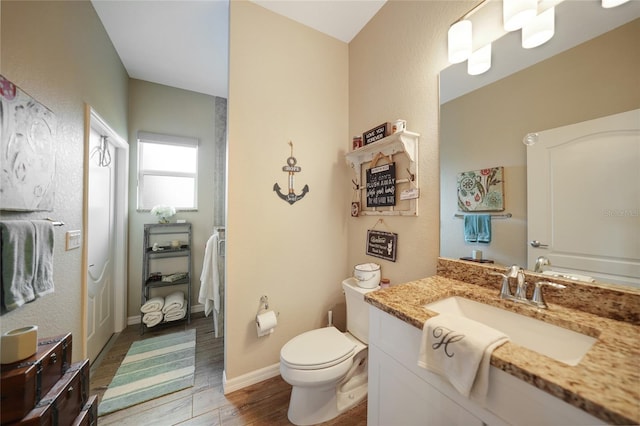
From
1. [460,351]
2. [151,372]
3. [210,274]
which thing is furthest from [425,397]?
[151,372]

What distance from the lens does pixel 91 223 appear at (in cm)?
178

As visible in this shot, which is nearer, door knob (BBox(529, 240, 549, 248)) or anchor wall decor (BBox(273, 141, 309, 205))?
door knob (BBox(529, 240, 549, 248))

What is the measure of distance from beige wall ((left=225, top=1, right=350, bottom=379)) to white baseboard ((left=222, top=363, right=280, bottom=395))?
0.13 feet

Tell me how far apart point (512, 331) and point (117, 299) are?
337 centimetres

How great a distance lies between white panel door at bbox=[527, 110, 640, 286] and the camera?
2.45 feet

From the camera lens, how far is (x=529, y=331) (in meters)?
0.83

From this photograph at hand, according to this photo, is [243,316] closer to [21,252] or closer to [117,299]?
[21,252]

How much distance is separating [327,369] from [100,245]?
228cm

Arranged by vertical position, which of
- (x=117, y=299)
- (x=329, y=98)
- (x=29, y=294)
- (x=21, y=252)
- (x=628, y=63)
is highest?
(x=329, y=98)

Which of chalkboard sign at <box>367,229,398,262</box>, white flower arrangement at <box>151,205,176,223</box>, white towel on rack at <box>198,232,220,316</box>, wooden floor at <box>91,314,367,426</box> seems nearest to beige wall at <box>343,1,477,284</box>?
chalkboard sign at <box>367,229,398,262</box>

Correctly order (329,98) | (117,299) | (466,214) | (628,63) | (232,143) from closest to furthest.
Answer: (628,63) → (466,214) → (232,143) → (329,98) → (117,299)

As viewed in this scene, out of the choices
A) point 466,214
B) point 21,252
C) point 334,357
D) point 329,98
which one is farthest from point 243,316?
point 329,98

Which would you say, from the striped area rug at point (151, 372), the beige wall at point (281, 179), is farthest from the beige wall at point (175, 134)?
the beige wall at point (281, 179)

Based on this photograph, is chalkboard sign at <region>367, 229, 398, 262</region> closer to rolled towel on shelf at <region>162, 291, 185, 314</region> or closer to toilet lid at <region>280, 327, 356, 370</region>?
toilet lid at <region>280, 327, 356, 370</region>
